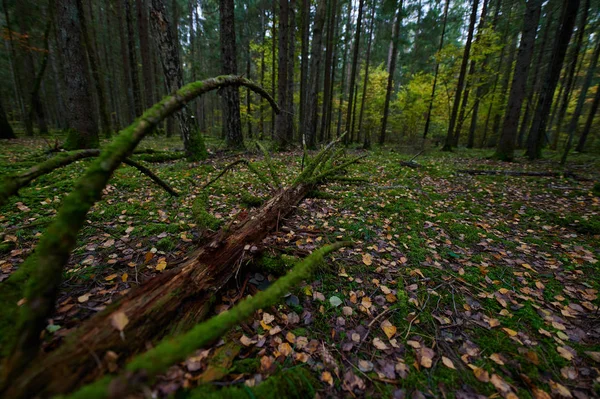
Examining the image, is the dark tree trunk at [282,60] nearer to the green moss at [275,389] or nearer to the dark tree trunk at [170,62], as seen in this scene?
the dark tree trunk at [170,62]

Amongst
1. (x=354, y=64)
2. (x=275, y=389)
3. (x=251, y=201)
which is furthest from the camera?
(x=354, y=64)

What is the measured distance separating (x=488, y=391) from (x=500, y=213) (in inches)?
148

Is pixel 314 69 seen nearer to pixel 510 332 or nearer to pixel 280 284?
pixel 510 332

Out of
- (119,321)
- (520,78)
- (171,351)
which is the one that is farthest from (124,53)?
(520,78)

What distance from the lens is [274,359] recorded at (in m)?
1.58

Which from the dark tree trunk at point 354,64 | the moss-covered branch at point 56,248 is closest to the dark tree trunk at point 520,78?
the dark tree trunk at point 354,64

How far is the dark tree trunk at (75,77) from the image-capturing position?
17.4ft

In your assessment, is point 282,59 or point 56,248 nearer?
point 56,248

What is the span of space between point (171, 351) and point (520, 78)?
1259cm

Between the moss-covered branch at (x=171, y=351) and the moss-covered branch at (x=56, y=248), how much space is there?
37 cm

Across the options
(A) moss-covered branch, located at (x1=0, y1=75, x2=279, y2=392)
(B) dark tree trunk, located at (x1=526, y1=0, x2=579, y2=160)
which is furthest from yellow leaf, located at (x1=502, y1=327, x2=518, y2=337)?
(B) dark tree trunk, located at (x1=526, y1=0, x2=579, y2=160)

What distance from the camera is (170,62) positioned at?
217 inches

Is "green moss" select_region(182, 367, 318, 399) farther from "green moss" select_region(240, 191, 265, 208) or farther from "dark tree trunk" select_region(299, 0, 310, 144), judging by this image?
"dark tree trunk" select_region(299, 0, 310, 144)

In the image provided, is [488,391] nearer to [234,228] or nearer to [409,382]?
[409,382]
